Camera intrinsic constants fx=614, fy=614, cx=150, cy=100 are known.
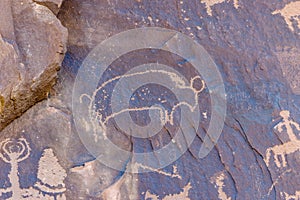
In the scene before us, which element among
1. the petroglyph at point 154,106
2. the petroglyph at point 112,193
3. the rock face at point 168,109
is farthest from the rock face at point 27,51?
the petroglyph at point 112,193

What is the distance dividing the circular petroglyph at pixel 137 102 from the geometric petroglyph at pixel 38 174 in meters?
0.10

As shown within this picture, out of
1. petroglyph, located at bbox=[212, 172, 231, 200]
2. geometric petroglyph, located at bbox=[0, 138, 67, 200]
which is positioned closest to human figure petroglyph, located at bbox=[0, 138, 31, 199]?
geometric petroglyph, located at bbox=[0, 138, 67, 200]

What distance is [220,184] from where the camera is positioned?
1543mm

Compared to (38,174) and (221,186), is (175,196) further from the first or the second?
(38,174)

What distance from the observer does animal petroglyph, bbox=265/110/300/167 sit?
154 centimetres

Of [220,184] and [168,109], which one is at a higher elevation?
[168,109]

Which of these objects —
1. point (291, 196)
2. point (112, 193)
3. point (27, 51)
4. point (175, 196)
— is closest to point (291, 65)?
point (291, 196)

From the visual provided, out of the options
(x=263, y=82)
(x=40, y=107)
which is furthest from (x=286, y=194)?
(x=40, y=107)

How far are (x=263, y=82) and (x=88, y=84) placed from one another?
0.45m

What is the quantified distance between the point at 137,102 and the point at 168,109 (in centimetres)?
8

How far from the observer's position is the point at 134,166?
5.08 feet

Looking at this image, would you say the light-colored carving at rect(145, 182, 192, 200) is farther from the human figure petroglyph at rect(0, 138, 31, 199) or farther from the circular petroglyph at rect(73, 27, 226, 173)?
the human figure petroglyph at rect(0, 138, 31, 199)

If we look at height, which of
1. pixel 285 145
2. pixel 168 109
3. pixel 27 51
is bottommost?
pixel 285 145

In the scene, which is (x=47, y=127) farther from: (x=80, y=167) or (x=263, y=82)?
(x=263, y=82)
